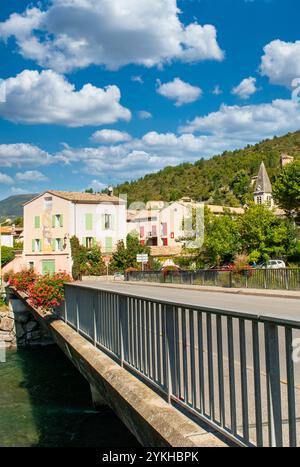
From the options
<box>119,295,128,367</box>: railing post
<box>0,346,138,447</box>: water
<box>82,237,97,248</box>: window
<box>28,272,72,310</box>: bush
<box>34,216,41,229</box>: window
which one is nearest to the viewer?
<box>119,295,128,367</box>: railing post

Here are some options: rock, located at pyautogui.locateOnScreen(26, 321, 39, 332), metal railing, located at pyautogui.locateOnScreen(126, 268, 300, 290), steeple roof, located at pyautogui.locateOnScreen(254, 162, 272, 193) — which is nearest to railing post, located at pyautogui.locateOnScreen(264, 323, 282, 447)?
metal railing, located at pyautogui.locateOnScreen(126, 268, 300, 290)

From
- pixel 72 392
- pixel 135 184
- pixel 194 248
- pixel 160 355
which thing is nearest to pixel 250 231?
pixel 194 248

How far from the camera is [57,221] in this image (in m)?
56.4

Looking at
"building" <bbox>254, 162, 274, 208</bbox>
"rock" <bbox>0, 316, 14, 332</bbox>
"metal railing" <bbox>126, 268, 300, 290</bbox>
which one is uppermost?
"building" <bbox>254, 162, 274, 208</bbox>

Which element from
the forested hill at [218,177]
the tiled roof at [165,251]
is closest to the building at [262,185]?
the forested hill at [218,177]

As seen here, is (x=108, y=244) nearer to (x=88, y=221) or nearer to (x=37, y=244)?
(x=88, y=221)

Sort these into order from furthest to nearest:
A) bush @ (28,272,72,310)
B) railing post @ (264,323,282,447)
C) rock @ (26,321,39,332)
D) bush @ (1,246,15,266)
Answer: bush @ (1,246,15,266) < rock @ (26,321,39,332) < bush @ (28,272,72,310) < railing post @ (264,323,282,447)

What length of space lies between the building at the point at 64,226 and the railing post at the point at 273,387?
171 feet

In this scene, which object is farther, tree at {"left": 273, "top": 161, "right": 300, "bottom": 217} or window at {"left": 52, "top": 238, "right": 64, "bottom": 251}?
window at {"left": 52, "top": 238, "right": 64, "bottom": 251}

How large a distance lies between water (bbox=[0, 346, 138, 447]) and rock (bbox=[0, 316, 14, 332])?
8.23m

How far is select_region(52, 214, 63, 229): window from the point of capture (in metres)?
56.1

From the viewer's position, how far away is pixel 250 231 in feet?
125

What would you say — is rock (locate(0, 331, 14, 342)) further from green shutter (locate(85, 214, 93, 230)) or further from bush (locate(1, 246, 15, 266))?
bush (locate(1, 246, 15, 266))

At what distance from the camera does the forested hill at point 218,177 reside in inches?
5325
